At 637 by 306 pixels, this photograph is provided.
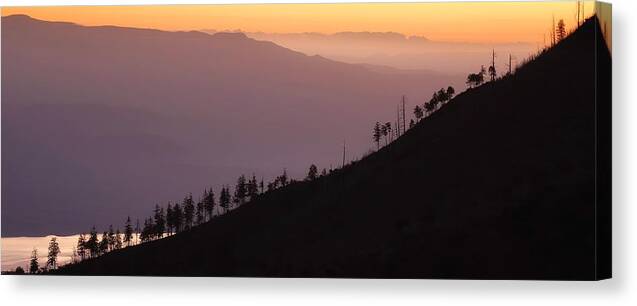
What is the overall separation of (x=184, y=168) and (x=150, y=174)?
307mm

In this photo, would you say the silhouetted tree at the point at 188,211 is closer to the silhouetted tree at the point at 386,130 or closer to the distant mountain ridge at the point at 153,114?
the distant mountain ridge at the point at 153,114

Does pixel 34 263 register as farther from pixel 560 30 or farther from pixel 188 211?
pixel 560 30

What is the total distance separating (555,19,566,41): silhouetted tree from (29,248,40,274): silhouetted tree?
16.3 ft

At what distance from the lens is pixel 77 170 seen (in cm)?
1194

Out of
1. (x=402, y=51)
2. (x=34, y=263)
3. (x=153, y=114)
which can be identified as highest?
(x=402, y=51)

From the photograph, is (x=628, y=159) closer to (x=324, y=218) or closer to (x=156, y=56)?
(x=324, y=218)

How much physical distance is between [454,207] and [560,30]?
1.73 m

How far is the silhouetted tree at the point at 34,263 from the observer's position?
39.2ft

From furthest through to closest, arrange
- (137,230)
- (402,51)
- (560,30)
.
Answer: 1. (137,230)
2. (402,51)
3. (560,30)

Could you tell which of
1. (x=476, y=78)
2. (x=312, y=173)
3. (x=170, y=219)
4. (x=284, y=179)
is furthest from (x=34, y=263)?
(x=476, y=78)

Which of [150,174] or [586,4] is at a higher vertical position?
[586,4]

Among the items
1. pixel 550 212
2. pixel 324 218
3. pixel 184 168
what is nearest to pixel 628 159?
pixel 550 212

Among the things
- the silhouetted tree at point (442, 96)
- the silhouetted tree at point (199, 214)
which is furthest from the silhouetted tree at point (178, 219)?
the silhouetted tree at point (442, 96)

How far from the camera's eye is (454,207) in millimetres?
11305
